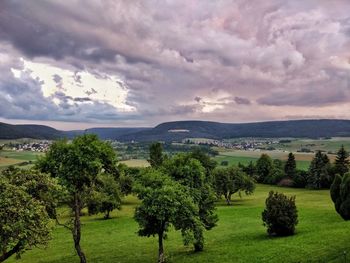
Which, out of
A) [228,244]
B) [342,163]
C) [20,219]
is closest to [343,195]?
[228,244]

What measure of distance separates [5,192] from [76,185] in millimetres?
10441

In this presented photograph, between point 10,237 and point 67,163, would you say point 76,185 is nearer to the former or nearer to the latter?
point 67,163

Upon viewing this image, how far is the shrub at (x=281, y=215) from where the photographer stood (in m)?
49.3

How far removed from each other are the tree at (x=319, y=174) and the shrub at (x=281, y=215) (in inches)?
3251

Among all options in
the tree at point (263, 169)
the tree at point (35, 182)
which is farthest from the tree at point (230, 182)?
the tree at point (35, 182)

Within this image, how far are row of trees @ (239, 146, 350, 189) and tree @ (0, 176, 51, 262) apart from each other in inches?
4310

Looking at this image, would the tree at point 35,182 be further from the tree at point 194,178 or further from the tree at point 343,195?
the tree at point 343,195

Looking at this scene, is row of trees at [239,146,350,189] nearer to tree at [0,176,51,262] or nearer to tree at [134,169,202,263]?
tree at [134,169,202,263]

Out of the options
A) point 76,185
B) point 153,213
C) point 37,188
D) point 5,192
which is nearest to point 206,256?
point 153,213

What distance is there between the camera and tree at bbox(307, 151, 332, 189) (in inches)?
4948

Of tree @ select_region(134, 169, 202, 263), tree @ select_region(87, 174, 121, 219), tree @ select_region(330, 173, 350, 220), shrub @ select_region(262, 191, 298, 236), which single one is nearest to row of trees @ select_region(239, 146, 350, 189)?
tree @ select_region(330, 173, 350, 220)

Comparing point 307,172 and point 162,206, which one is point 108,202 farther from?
point 307,172

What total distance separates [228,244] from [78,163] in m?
22.3

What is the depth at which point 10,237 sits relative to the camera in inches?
1172
